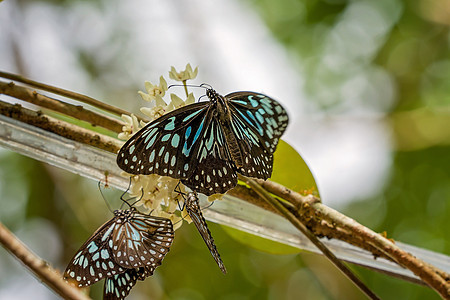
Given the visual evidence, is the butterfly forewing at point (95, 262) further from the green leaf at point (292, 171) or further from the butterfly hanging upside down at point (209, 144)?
the green leaf at point (292, 171)

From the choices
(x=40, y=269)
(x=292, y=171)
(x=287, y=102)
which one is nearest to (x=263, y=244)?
(x=292, y=171)

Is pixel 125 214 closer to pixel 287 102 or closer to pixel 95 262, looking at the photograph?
pixel 95 262

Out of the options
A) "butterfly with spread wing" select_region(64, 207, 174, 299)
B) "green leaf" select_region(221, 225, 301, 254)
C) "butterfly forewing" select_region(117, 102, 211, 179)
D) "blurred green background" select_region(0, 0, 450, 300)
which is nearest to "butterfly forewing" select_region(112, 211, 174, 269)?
"butterfly with spread wing" select_region(64, 207, 174, 299)

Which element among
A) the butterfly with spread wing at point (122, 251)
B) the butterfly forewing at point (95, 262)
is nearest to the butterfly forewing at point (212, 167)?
the butterfly with spread wing at point (122, 251)

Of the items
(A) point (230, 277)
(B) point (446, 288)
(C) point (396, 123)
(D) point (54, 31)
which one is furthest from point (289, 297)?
(D) point (54, 31)

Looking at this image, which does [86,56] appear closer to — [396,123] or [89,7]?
[89,7]

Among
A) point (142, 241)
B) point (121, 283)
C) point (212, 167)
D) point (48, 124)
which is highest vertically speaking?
point (212, 167)

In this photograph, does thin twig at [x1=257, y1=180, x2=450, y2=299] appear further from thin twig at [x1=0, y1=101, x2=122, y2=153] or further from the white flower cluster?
thin twig at [x1=0, y1=101, x2=122, y2=153]
